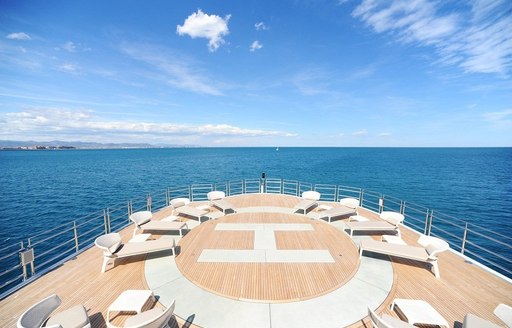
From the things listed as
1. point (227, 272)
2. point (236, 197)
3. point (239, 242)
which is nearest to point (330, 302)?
point (227, 272)

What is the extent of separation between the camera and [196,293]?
498cm

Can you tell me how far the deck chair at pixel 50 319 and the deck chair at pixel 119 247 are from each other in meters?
1.99

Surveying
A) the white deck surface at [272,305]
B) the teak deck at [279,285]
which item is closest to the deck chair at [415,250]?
the teak deck at [279,285]

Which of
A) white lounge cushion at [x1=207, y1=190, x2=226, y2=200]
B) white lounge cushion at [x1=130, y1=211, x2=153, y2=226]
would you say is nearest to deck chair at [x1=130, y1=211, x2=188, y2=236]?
white lounge cushion at [x1=130, y1=211, x2=153, y2=226]

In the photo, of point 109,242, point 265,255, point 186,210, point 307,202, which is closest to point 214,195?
point 186,210

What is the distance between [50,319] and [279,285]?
4.26m

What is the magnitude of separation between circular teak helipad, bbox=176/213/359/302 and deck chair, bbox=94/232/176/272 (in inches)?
24.3

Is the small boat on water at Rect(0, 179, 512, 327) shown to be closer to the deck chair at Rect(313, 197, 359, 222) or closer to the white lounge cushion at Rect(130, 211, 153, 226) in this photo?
the white lounge cushion at Rect(130, 211, 153, 226)

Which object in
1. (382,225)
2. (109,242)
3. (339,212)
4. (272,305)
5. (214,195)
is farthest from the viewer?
(214,195)

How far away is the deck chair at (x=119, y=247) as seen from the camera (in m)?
5.84

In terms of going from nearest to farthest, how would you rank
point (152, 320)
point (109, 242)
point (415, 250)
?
1. point (152, 320)
2. point (109, 242)
3. point (415, 250)

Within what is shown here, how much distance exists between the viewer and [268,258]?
21.0ft

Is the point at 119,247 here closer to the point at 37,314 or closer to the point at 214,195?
the point at 37,314

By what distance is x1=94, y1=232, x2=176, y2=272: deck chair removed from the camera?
5.84 meters
